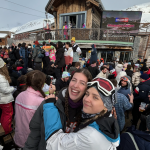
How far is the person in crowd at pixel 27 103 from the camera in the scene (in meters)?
1.65

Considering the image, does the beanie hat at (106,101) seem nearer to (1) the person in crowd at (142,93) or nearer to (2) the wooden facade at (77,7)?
(1) the person in crowd at (142,93)

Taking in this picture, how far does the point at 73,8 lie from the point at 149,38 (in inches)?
404

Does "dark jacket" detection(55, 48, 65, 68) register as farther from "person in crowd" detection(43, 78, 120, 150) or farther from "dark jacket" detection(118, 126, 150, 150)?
"dark jacket" detection(118, 126, 150, 150)

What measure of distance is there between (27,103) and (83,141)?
45.8 inches

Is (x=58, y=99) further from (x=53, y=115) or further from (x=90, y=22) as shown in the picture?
(x=90, y=22)

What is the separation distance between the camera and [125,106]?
238cm

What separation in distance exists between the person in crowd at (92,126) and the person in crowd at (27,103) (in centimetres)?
54

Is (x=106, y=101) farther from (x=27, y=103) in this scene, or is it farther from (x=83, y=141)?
(x=27, y=103)

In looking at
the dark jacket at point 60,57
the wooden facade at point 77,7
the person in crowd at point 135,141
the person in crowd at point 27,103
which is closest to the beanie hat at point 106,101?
the person in crowd at point 135,141

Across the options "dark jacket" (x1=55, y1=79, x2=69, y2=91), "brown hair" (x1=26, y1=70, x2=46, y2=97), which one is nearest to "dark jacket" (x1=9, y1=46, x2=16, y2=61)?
"dark jacket" (x1=55, y1=79, x2=69, y2=91)

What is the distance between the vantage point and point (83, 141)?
2.89ft

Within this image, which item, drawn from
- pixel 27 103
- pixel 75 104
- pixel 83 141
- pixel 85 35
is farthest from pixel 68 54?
pixel 85 35

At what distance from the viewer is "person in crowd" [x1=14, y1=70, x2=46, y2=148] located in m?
1.65

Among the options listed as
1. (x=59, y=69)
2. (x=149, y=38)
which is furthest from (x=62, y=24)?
(x=149, y=38)
